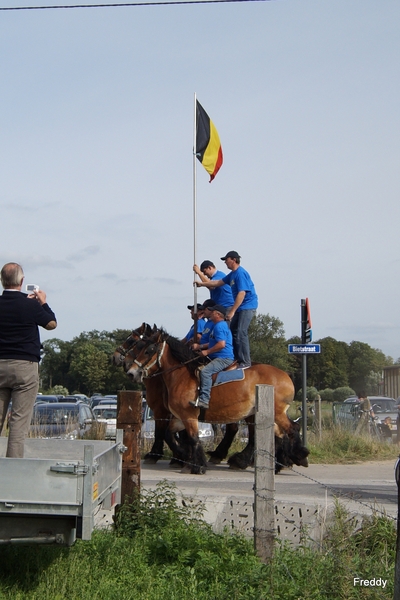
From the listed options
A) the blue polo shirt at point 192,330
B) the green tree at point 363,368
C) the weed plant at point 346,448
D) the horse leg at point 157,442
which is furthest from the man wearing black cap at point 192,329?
the green tree at point 363,368

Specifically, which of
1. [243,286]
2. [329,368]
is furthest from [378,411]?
[329,368]

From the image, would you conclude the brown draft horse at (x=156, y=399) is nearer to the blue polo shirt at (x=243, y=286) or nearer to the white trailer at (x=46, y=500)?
the blue polo shirt at (x=243, y=286)

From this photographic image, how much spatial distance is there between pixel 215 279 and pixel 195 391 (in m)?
2.19

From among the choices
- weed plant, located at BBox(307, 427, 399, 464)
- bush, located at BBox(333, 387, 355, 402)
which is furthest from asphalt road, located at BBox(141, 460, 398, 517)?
bush, located at BBox(333, 387, 355, 402)

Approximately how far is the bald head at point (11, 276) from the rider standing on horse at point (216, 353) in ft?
22.7

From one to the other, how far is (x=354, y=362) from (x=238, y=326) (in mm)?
85701

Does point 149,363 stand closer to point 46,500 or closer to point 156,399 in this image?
point 156,399

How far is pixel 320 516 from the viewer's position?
8.37 metres

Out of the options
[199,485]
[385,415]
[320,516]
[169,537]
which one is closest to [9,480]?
[169,537]

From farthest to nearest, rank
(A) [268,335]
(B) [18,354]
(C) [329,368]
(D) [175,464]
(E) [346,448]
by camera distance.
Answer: (C) [329,368] → (A) [268,335] → (E) [346,448] → (D) [175,464] → (B) [18,354]

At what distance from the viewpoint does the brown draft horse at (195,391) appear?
1417cm

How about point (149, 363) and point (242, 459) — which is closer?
point (149, 363)

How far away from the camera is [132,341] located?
14.8 metres

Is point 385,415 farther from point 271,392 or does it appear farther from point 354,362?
point 354,362
